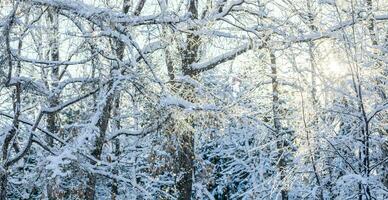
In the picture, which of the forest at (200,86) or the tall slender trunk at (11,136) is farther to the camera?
the tall slender trunk at (11,136)

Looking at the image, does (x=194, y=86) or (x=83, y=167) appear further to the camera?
(x=194, y=86)

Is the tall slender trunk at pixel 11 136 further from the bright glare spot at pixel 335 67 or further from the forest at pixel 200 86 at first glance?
the bright glare spot at pixel 335 67

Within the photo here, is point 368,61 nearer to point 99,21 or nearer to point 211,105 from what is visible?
point 211,105

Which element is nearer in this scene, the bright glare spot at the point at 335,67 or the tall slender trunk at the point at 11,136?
the bright glare spot at the point at 335,67

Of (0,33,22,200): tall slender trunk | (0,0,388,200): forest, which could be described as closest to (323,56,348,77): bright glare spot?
(0,0,388,200): forest

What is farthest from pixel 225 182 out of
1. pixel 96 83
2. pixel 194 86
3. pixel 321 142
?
pixel 321 142

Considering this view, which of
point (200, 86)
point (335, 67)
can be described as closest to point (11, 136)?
point (200, 86)

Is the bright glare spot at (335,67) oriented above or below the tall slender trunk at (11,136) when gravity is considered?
above

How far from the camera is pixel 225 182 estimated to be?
1625 cm

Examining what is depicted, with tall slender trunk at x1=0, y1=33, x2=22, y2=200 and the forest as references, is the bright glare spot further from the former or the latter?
tall slender trunk at x1=0, y1=33, x2=22, y2=200

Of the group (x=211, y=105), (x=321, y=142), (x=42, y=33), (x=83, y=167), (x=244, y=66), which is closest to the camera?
(x=321, y=142)

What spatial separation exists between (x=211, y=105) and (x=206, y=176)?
83.0 inches

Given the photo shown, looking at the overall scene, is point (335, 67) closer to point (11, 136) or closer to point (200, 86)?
point (200, 86)

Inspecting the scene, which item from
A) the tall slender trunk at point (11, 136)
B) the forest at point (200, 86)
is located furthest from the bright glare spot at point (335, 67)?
the tall slender trunk at point (11, 136)
